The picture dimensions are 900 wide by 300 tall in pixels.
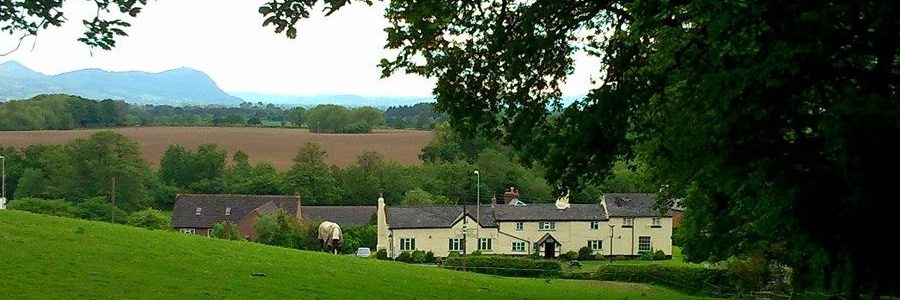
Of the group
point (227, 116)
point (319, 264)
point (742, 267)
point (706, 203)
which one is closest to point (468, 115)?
point (706, 203)

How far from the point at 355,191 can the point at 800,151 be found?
8629cm

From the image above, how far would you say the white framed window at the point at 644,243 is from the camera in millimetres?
75938

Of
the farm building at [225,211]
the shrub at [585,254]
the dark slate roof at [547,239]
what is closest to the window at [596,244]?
the dark slate roof at [547,239]

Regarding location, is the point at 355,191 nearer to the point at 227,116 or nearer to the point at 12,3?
the point at 227,116

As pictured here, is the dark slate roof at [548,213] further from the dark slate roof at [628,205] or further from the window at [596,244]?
the window at [596,244]

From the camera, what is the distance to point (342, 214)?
3310 inches

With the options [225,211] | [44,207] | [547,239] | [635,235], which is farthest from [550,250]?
[44,207]

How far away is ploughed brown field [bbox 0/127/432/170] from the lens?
95.9 metres

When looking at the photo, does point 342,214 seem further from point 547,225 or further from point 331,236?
point 331,236

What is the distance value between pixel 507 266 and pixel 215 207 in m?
35.1

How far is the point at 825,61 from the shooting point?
30.7ft

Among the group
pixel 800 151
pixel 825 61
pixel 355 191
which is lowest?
pixel 355 191

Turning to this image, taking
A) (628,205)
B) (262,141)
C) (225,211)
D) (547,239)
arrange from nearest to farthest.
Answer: (547,239) < (225,211) < (628,205) < (262,141)

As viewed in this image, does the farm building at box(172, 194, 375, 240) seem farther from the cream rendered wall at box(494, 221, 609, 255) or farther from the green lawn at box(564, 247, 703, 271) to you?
the green lawn at box(564, 247, 703, 271)
